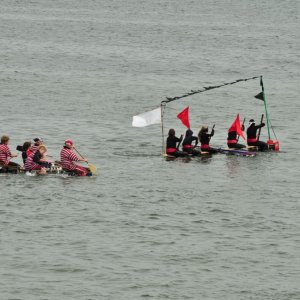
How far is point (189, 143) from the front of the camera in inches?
2532

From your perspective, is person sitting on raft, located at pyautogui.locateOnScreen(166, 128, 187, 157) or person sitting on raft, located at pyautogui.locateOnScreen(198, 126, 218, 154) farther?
person sitting on raft, located at pyautogui.locateOnScreen(198, 126, 218, 154)

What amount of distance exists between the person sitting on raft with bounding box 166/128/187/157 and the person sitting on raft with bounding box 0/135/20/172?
9981 mm

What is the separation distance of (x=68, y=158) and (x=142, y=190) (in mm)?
4400

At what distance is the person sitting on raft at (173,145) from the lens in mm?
63250

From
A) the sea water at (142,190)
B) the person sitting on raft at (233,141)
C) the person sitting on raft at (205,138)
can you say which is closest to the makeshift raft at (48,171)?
the sea water at (142,190)

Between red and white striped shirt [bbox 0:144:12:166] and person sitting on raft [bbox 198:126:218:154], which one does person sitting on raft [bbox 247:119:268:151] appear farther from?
red and white striped shirt [bbox 0:144:12:166]

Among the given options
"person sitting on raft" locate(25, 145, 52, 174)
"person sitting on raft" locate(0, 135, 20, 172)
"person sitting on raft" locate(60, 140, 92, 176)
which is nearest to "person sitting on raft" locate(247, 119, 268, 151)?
"person sitting on raft" locate(60, 140, 92, 176)

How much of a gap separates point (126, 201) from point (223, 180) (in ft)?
24.7

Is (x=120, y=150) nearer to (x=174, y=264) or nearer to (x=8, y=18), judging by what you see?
(x=174, y=264)

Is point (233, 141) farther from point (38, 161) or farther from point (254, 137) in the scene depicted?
point (38, 161)

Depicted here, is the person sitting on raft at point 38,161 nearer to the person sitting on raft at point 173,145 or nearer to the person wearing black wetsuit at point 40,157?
the person wearing black wetsuit at point 40,157

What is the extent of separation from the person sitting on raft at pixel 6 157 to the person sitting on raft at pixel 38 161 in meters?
0.80

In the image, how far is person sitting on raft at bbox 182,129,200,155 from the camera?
210 ft

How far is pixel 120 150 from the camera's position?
6850 centimetres
